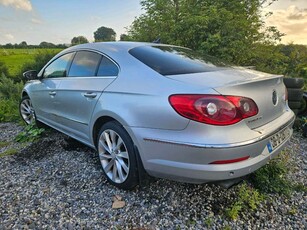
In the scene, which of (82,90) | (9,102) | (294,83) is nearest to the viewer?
(82,90)

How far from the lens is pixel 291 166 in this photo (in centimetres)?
300

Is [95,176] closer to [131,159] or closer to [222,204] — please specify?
[131,159]

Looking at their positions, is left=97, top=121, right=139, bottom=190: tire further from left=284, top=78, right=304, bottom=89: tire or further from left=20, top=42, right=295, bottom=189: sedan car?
left=284, top=78, right=304, bottom=89: tire

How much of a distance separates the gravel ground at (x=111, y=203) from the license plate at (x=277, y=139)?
0.57 metres

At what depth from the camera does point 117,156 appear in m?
2.50

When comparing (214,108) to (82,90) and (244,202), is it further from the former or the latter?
(82,90)

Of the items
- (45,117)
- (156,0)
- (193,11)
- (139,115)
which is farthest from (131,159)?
(156,0)

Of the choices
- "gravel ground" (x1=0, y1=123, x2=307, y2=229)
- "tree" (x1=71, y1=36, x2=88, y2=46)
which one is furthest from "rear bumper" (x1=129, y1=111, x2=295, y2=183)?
"tree" (x1=71, y1=36, x2=88, y2=46)

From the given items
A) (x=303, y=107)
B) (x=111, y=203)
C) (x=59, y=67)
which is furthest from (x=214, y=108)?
(x=303, y=107)

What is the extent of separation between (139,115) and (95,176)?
113 cm

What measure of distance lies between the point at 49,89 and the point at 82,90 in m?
1.06

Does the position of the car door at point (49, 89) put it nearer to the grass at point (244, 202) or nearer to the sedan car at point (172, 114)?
the sedan car at point (172, 114)

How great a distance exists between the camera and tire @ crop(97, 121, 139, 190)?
7.52 ft

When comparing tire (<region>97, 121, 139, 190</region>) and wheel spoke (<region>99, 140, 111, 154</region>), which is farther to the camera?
wheel spoke (<region>99, 140, 111, 154</region>)
